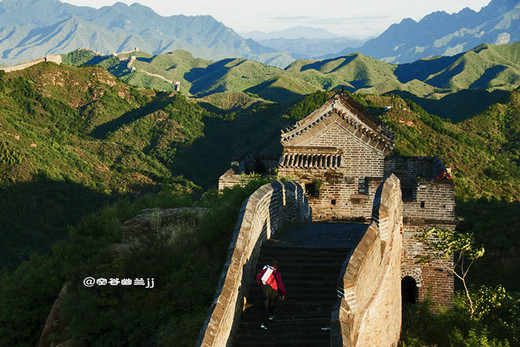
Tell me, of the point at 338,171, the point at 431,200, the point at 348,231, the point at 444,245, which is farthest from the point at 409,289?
the point at 338,171

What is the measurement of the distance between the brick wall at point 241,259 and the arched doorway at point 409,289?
6172 millimetres

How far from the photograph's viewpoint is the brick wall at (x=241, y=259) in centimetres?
787

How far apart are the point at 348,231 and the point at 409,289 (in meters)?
4.45

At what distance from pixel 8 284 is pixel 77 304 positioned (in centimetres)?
356

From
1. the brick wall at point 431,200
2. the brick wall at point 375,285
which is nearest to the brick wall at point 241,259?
the brick wall at point 375,285

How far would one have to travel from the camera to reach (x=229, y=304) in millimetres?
8242

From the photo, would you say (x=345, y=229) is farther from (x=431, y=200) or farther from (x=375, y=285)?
(x=375, y=285)

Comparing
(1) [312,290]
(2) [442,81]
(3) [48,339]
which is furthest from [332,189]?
(2) [442,81]

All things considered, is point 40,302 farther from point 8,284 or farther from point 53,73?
point 53,73

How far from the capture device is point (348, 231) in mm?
13914

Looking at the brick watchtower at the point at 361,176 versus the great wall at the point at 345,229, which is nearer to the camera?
the great wall at the point at 345,229

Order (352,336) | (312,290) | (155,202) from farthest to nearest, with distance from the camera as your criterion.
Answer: (155,202), (312,290), (352,336)

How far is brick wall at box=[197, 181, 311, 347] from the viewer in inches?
310

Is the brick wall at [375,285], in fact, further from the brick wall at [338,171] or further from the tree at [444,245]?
the brick wall at [338,171]
